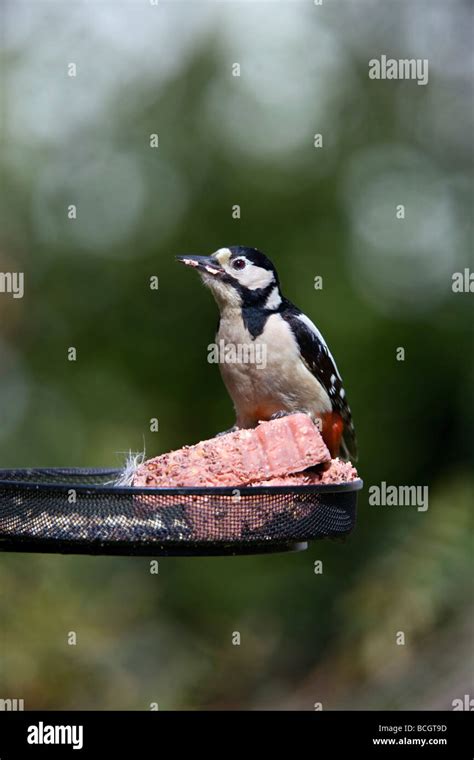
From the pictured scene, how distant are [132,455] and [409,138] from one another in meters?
5.02

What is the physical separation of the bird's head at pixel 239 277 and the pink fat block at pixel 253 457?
3.04 ft

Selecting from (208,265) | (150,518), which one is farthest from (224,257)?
(150,518)

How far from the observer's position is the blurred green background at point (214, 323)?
23.5ft

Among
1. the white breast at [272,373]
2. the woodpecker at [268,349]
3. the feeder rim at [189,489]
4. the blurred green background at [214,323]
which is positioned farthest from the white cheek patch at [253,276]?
the blurred green background at [214,323]

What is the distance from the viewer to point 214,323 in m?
7.79

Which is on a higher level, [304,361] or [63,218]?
[63,218]

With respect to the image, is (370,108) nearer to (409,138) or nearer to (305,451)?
(409,138)

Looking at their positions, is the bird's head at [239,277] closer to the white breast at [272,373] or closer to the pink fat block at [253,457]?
the white breast at [272,373]

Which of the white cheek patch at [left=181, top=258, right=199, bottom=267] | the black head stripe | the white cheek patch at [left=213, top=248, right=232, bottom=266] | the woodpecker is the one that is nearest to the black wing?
the woodpecker

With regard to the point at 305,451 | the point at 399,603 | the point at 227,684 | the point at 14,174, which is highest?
the point at 14,174

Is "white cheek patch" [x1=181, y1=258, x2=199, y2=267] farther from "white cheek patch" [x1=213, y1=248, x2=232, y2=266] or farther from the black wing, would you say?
the black wing

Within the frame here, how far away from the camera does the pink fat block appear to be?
12.1 ft

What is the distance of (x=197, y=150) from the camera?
27.2ft

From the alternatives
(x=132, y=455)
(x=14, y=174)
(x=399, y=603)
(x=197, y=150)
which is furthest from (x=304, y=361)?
(x=14, y=174)
